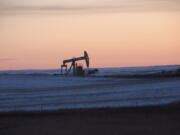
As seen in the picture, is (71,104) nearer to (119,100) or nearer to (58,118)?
(119,100)

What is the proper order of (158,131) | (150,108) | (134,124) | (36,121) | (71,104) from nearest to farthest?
(158,131) → (134,124) → (36,121) → (150,108) → (71,104)

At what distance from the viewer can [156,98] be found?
13.8 m

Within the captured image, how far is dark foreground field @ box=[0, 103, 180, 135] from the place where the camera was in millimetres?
8500

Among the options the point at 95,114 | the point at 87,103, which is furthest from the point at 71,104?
the point at 95,114

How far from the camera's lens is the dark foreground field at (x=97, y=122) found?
8.50m

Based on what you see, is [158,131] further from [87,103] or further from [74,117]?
[87,103]

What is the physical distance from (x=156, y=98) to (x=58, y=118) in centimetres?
450

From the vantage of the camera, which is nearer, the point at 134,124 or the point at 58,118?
the point at 134,124

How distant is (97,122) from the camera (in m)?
9.67

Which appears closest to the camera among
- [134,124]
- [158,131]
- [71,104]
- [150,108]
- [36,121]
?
[158,131]

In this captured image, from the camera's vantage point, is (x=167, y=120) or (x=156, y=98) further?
(x=156, y=98)

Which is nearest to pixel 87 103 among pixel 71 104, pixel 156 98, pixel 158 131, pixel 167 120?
pixel 71 104

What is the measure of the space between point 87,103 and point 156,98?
2.52 meters

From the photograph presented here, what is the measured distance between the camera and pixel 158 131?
812 cm
